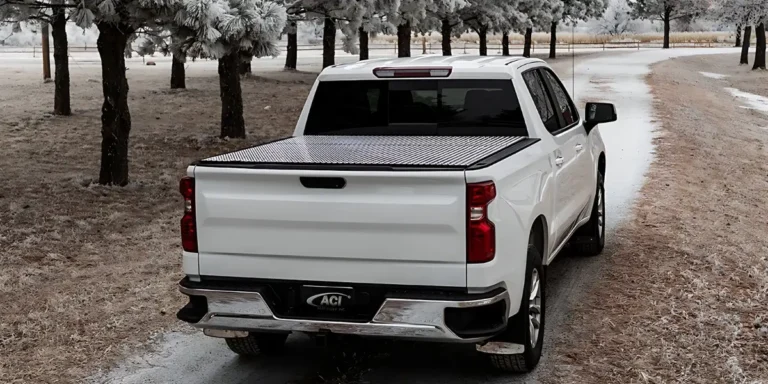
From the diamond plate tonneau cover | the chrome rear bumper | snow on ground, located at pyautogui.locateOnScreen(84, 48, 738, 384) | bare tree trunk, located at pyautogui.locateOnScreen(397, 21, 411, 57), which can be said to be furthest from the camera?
bare tree trunk, located at pyautogui.locateOnScreen(397, 21, 411, 57)

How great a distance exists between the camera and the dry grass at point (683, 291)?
6.24 metres

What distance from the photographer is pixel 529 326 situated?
19.5 ft

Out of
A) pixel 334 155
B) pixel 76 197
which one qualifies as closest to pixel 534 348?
pixel 334 155

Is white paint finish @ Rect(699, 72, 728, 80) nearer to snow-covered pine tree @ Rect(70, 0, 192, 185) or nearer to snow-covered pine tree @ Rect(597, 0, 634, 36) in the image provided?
snow-covered pine tree @ Rect(70, 0, 192, 185)

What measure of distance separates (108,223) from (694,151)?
10.7 metres

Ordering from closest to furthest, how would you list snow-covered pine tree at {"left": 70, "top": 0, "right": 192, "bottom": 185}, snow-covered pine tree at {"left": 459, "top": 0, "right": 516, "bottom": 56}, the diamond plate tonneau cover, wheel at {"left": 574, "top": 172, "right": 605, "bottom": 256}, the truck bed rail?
the truck bed rail
the diamond plate tonneau cover
wheel at {"left": 574, "top": 172, "right": 605, "bottom": 256}
snow-covered pine tree at {"left": 70, "top": 0, "right": 192, "bottom": 185}
snow-covered pine tree at {"left": 459, "top": 0, "right": 516, "bottom": 56}

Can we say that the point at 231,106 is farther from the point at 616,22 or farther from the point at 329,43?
the point at 616,22

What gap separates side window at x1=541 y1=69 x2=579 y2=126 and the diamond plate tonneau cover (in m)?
1.24

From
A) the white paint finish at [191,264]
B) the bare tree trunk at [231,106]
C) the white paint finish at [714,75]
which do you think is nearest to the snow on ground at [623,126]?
the white paint finish at [714,75]

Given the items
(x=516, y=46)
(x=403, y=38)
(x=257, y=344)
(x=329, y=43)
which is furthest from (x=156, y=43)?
(x=516, y=46)

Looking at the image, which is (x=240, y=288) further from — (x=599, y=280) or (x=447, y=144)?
(x=599, y=280)

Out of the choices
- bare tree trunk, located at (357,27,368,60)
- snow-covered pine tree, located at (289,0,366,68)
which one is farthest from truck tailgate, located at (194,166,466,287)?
bare tree trunk, located at (357,27,368,60)

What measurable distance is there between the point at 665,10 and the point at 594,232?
268 ft

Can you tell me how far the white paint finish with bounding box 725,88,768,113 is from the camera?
1267 inches
